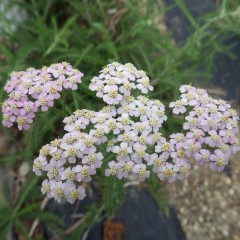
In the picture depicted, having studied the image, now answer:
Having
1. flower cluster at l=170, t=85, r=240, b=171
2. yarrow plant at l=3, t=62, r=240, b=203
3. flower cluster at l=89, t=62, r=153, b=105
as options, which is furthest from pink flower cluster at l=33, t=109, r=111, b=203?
flower cluster at l=170, t=85, r=240, b=171

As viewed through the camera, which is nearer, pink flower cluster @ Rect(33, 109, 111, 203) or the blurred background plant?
pink flower cluster @ Rect(33, 109, 111, 203)

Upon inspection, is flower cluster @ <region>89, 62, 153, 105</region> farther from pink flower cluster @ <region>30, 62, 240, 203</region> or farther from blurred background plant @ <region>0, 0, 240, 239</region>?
blurred background plant @ <region>0, 0, 240, 239</region>

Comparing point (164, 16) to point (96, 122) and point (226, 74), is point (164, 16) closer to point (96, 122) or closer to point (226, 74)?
point (226, 74)

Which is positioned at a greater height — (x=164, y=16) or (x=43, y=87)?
(x=43, y=87)

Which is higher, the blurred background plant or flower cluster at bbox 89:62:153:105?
flower cluster at bbox 89:62:153:105

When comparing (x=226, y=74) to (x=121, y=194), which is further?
(x=226, y=74)

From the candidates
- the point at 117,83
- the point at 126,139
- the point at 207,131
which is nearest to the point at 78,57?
the point at 117,83

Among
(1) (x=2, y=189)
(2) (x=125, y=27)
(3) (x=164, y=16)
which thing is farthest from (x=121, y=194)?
(3) (x=164, y=16)
